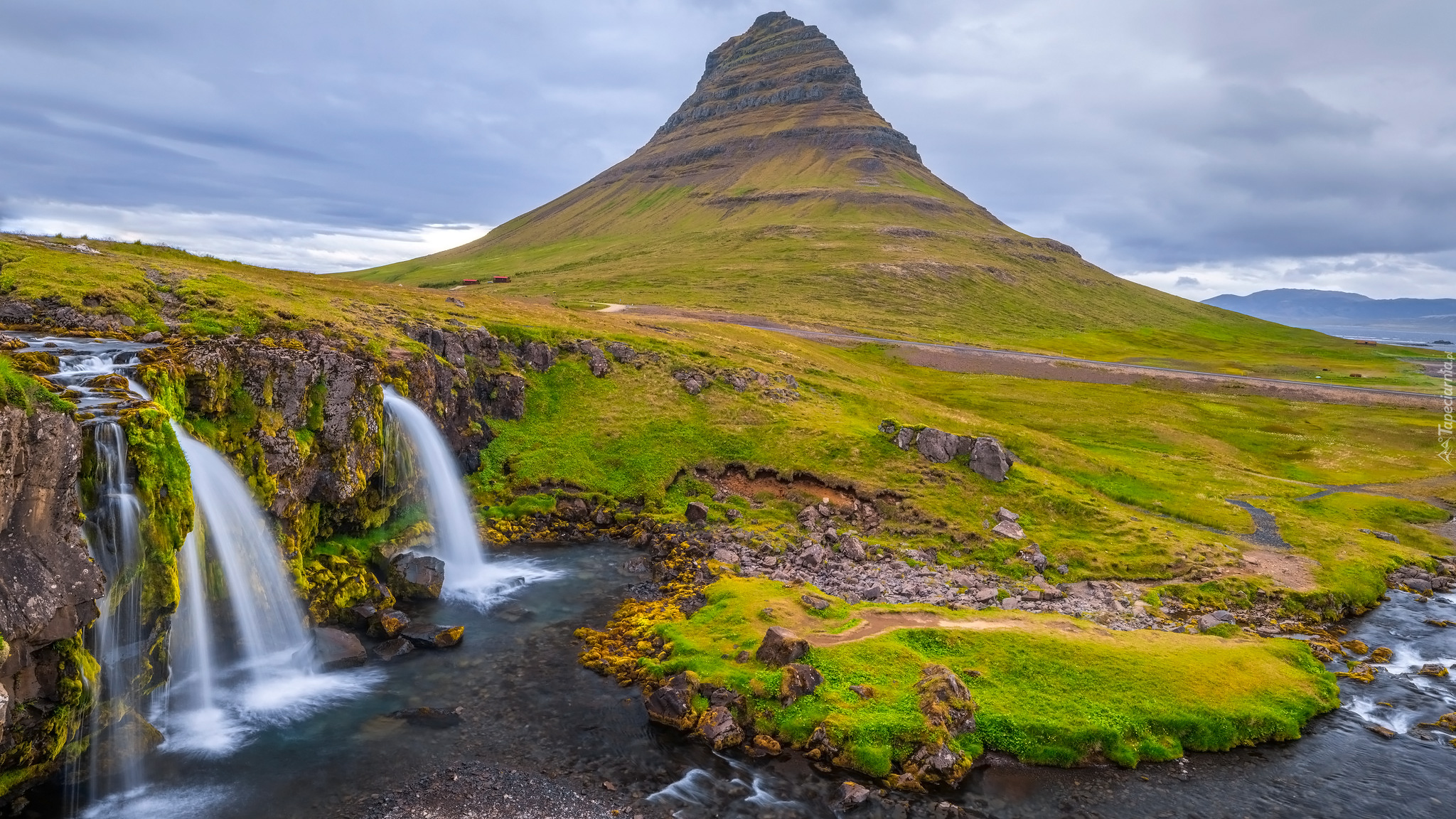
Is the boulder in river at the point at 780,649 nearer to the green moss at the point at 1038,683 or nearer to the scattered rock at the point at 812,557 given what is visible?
the green moss at the point at 1038,683

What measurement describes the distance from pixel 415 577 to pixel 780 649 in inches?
765

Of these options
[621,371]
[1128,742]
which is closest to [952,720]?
[1128,742]

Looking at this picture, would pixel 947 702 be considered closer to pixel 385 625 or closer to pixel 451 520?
pixel 385 625

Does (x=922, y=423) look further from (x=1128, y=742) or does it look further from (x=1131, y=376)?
(x=1131, y=376)

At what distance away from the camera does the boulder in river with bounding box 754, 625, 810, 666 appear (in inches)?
1134

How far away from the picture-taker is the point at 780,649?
29062 millimetres

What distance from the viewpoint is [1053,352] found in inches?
6363

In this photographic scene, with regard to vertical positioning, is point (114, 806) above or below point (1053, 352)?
below

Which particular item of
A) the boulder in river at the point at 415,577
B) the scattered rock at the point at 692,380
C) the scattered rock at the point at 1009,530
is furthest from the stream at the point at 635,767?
the scattered rock at the point at 692,380

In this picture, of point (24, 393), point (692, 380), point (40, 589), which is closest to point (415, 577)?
point (40, 589)

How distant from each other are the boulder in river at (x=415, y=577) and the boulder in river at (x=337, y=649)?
5.15 metres

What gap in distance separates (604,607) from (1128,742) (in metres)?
23.3

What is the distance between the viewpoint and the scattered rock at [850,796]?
2288 cm

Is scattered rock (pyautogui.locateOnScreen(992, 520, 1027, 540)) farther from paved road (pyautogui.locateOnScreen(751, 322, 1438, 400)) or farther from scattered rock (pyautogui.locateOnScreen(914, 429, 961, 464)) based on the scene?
paved road (pyautogui.locateOnScreen(751, 322, 1438, 400))
